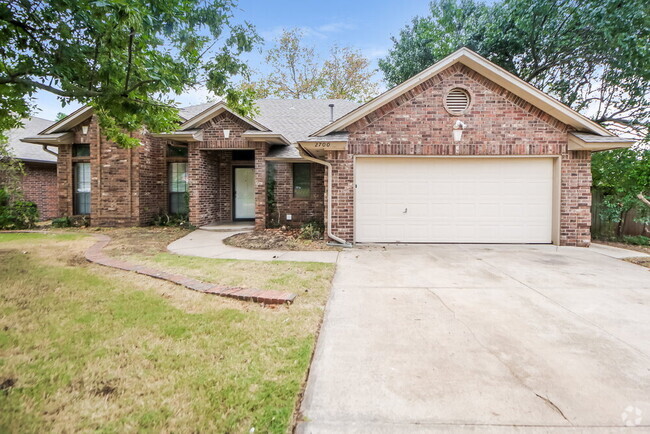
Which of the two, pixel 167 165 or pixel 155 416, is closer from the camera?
pixel 155 416

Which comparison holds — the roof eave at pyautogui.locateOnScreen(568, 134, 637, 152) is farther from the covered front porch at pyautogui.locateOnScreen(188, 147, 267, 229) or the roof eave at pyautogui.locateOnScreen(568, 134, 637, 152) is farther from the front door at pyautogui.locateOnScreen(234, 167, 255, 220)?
the front door at pyautogui.locateOnScreen(234, 167, 255, 220)

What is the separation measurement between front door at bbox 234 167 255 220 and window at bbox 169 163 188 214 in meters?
1.85

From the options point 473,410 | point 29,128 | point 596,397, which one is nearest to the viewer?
point 473,410

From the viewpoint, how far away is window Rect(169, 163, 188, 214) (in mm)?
11500

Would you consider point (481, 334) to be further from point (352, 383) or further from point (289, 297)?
point (289, 297)

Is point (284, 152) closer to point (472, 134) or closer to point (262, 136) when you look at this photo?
point (262, 136)

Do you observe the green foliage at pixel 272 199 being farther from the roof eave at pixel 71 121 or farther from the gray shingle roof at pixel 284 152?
the roof eave at pixel 71 121

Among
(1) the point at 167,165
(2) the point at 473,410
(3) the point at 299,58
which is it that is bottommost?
(2) the point at 473,410

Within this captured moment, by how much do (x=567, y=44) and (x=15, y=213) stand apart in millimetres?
19713

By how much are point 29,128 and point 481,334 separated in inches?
865

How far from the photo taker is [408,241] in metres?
7.96

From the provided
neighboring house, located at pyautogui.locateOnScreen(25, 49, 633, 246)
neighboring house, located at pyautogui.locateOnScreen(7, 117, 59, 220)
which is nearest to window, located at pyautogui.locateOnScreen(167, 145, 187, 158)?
neighboring house, located at pyautogui.locateOnScreen(25, 49, 633, 246)

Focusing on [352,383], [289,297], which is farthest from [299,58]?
[352,383]

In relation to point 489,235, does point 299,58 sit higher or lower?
higher
